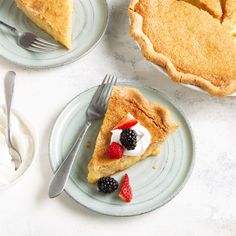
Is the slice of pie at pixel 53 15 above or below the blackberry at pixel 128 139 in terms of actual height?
above

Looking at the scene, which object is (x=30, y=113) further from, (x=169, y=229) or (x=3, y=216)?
(x=169, y=229)

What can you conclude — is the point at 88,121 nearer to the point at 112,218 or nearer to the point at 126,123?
the point at 126,123

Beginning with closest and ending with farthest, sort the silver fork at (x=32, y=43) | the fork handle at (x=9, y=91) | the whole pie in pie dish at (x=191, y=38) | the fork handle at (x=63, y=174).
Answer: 1. the fork handle at (x=63, y=174)
2. the fork handle at (x=9, y=91)
3. the whole pie in pie dish at (x=191, y=38)
4. the silver fork at (x=32, y=43)

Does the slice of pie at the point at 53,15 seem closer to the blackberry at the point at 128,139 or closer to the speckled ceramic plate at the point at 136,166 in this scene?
the speckled ceramic plate at the point at 136,166

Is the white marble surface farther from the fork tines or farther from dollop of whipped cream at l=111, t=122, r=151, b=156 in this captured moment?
dollop of whipped cream at l=111, t=122, r=151, b=156

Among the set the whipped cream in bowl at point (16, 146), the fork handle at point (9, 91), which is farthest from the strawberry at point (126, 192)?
the fork handle at point (9, 91)

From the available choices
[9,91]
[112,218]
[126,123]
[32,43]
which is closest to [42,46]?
[32,43]

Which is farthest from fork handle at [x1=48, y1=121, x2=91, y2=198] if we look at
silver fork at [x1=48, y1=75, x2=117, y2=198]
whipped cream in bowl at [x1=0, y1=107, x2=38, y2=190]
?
whipped cream in bowl at [x1=0, y1=107, x2=38, y2=190]
